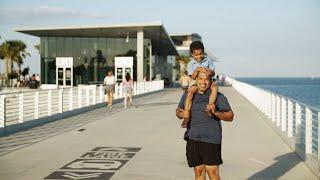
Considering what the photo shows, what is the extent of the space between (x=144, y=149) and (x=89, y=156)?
4.19ft

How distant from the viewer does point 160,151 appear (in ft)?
34.6

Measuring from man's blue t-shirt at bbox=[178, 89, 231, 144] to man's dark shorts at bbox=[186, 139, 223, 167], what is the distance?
5 centimetres

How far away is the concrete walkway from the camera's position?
823cm

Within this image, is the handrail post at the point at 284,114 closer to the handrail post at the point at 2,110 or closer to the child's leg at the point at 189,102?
the handrail post at the point at 2,110

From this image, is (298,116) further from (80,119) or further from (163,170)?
(80,119)

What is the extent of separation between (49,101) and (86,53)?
41.5m

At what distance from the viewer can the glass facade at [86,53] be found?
5778cm

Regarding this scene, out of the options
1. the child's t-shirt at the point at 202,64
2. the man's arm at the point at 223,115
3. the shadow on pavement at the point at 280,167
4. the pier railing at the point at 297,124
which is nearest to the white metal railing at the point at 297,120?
the pier railing at the point at 297,124

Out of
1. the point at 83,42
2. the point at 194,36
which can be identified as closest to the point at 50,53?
the point at 83,42

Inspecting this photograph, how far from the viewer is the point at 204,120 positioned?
5.48 metres

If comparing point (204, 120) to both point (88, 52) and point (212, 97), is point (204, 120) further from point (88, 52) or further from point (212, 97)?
point (88, 52)

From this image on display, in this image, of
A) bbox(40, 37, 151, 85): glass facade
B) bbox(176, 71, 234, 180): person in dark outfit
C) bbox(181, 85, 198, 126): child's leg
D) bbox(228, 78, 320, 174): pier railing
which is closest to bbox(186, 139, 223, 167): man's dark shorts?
bbox(176, 71, 234, 180): person in dark outfit

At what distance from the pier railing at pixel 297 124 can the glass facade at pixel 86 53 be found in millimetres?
38625

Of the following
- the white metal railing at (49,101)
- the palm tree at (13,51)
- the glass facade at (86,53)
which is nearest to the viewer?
the white metal railing at (49,101)
